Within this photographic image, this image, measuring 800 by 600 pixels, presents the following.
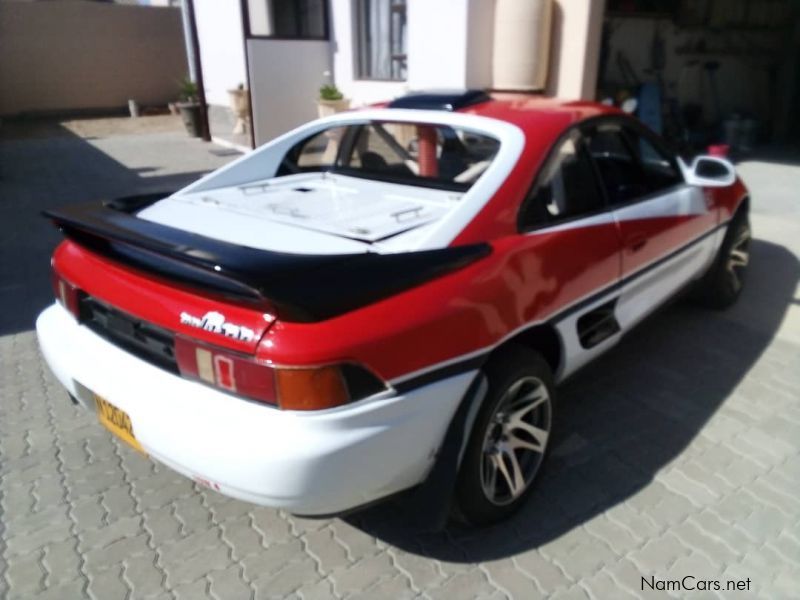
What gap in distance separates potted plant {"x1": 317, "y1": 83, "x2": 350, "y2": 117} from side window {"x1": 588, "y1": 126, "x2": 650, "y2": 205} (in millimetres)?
7284

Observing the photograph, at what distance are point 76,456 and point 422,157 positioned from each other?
7.26ft

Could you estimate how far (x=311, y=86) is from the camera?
10945mm

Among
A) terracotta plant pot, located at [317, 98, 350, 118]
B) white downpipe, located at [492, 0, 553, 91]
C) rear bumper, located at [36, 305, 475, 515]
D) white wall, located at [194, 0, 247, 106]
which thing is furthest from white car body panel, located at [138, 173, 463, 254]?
white wall, located at [194, 0, 247, 106]

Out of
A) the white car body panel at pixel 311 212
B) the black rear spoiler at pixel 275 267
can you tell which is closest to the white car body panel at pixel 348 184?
the white car body panel at pixel 311 212

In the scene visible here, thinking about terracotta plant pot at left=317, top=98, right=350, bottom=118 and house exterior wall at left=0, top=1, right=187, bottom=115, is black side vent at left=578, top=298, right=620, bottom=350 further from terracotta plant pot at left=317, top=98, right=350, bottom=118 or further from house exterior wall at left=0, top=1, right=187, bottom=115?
house exterior wall at left=0, top=1, right=187, bottom=115

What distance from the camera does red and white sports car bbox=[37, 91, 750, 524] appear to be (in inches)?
73.9

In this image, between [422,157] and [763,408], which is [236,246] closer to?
[422,157]

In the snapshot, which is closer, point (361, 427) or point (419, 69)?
point (361, 427)

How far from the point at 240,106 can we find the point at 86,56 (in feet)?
31.2

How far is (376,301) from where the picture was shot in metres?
1.95

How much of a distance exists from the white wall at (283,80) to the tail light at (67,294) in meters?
8.39

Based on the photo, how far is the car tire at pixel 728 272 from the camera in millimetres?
4270

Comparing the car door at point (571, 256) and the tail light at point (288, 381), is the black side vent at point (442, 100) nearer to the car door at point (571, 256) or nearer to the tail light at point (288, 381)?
the car door at point (571, 256)

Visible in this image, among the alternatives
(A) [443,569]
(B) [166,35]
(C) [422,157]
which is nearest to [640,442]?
(A) [443,569]
